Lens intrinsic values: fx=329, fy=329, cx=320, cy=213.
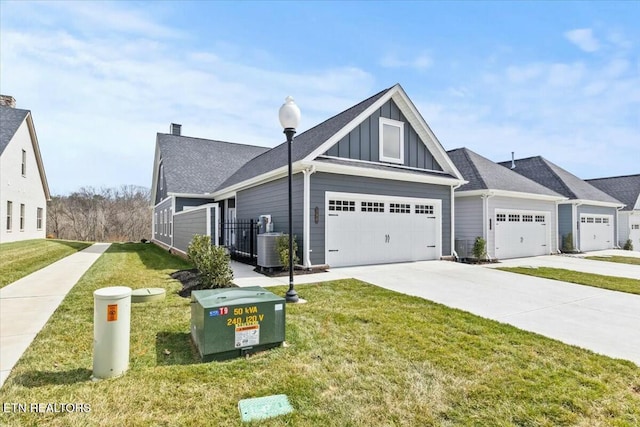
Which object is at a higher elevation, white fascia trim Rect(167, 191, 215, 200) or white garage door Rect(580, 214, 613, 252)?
white fascia trim Rect(167, 191, 215, 200)

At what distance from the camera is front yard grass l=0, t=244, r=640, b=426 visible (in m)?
2.61

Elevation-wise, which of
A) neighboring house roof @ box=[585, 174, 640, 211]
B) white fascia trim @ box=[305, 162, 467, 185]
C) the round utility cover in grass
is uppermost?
neighboring house roof @ box=[585, 174, 640, 211]

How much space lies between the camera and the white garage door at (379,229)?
401 inches

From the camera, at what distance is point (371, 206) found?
10.9 m

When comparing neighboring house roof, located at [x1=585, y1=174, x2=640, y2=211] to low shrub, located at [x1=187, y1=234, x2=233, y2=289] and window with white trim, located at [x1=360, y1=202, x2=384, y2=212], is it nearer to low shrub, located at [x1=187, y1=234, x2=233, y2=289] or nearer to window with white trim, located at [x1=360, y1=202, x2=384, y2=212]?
window with white trim, located at [x1=360, y1=202, x2=384, y2=212]

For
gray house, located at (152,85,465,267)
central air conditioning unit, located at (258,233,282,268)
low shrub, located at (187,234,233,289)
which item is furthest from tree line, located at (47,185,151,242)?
low shrub, located at (187,234,233,289)

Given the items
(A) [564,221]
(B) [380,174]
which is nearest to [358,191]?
(B) [380,174]

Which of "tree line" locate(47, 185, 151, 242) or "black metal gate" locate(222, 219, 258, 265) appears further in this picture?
"tree line" locate(47, 185, 151, 242)

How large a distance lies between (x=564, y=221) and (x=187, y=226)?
19.3 metres

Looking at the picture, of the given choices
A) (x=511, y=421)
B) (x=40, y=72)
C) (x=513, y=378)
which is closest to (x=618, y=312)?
(x=513, y=378)

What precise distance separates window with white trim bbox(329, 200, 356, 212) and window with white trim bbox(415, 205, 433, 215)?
288cm

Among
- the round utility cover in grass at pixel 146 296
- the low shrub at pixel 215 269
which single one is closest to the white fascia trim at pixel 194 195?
the low shrub at pixel 215 269

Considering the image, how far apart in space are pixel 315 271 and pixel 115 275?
536 cm

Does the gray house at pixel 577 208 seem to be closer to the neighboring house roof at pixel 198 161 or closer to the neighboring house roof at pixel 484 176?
the neighboring house roof at pixel 484 176
